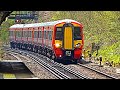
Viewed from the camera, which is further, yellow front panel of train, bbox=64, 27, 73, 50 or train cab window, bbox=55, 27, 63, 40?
train cab window, bbox=55, 27, 63, 40

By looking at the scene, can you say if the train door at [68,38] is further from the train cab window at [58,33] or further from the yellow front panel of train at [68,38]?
the train cab window at [58,33]

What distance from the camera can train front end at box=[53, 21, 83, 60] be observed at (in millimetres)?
26125

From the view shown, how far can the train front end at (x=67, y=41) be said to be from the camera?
85.7 ft

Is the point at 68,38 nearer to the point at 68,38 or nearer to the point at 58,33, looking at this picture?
the point at 68,38

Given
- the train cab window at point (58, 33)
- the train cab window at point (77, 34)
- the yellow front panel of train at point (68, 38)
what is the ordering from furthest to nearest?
the train cab window at point (77, 34), the train cab window at point (58, 33), the yellow front panel of train at point (68, 38)

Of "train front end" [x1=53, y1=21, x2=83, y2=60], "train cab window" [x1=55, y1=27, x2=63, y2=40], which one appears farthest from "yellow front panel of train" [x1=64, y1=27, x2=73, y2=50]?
"train cab window" [x1=55, y1=27, x2=63, y2=40]

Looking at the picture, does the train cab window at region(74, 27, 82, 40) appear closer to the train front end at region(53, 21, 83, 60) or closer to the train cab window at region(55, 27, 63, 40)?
the train front end at region(53, 21, 83, 60)

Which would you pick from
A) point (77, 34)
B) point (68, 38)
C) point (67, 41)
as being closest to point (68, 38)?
point (68, 38)

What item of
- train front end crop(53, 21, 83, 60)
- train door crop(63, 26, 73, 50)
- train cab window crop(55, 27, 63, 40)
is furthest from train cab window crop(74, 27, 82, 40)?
train cab window crop(55, 27, 63, 40)

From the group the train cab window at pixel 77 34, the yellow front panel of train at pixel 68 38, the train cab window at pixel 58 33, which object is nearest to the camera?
the yellow front panel of train at pixel 68 38

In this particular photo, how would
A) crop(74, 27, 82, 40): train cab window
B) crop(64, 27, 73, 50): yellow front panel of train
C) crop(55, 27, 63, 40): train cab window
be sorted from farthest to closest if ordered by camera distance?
crop(74, 27, 82, 40): train cab window
crop(55, 27, 63, 40): train cab window
crop(64, 27, 73, 50): yellow front panel of train

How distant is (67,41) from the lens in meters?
26.1

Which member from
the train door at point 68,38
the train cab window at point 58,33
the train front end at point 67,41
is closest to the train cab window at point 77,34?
the train front end at point 67,41

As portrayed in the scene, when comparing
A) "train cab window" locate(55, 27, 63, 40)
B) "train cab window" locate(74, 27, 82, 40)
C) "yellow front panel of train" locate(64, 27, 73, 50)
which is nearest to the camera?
"yellow front panel of train" locate(64, 27, 73, 50)
